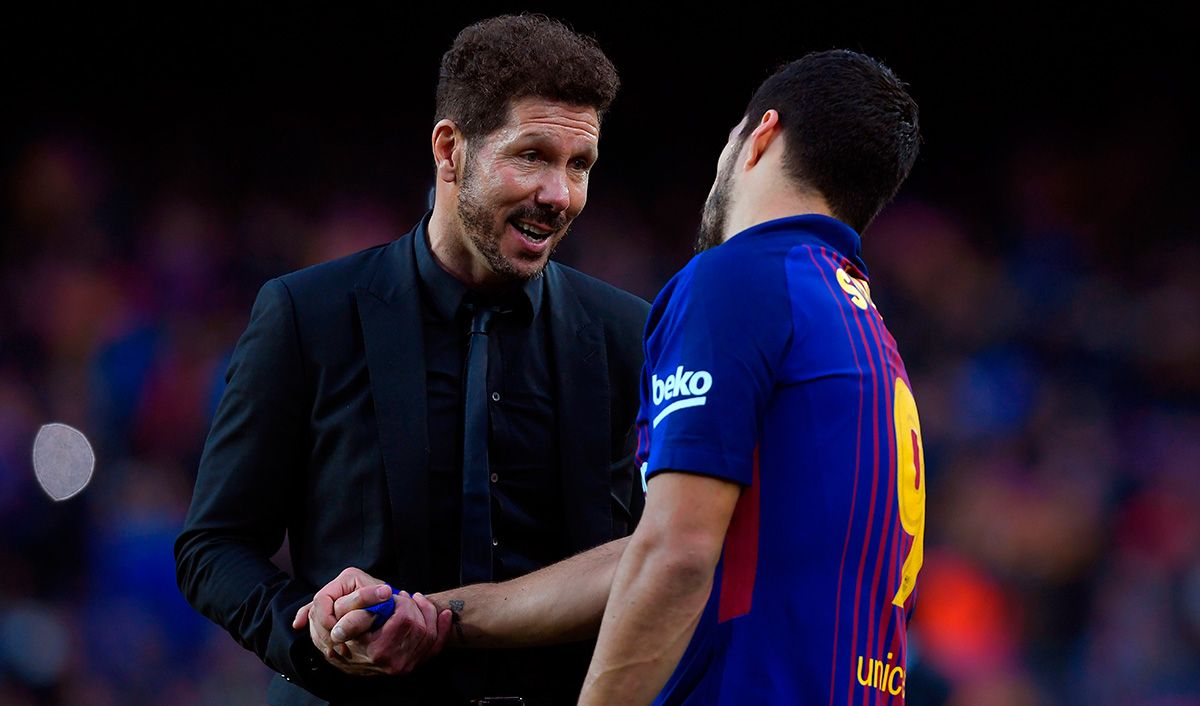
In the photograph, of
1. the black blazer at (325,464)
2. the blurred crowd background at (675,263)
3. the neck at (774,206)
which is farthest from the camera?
the blurred crowd background at (675,263)

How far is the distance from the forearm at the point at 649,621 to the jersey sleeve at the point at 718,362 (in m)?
0.14

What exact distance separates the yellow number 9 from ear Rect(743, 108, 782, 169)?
0.48 meters

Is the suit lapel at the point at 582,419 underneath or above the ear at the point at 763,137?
underneath

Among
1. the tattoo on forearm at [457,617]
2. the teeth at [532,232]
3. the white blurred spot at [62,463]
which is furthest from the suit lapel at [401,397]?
the white blurred spot at [62,463]

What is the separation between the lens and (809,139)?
2400 mm

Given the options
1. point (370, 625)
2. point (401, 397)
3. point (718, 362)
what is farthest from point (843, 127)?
point (370, 625)

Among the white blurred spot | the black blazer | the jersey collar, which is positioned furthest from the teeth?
the white blurred spot

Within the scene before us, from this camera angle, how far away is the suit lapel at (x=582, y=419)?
2760 millimetres

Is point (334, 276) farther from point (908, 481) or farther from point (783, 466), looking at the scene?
point (908, 481)

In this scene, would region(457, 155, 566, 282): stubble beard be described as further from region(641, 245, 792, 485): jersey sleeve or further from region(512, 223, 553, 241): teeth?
region(641, 245, 792, 485): jersey sleeve

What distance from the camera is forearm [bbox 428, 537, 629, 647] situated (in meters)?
2.54

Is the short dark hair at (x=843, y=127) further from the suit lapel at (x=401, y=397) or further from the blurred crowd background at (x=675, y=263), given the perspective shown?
the blurred crowd background at (x=675, y=263)

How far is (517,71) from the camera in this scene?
2.85 m

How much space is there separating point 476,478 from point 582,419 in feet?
0.92
